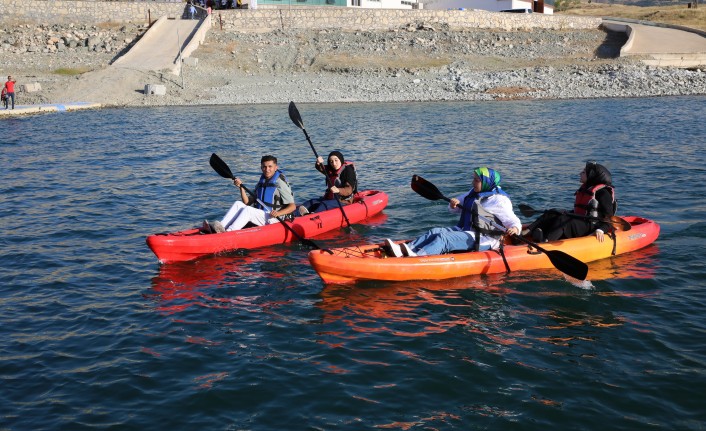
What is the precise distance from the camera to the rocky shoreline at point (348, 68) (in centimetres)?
3162

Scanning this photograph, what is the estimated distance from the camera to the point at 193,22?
3969cm

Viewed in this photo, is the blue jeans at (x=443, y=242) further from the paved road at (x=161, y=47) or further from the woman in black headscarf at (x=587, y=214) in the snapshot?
the paved road at (x=161, y=47)

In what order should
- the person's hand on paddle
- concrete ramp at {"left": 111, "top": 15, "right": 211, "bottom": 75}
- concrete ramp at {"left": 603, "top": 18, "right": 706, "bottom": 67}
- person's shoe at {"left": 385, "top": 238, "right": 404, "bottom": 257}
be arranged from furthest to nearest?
concrete ramp at {"left": 603, "top": 18, "right": 706, "bottom": 67}
concrete ramp at {"left": 111, "top": 15, "right": 211, "bottom": 75}
the person's hand on paddle
person's shoe at {"left": 385, "top": 238, "right": 404, "bottom": 257}

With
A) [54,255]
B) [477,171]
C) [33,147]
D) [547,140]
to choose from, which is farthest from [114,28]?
[477,171]

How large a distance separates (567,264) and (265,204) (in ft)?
15.2

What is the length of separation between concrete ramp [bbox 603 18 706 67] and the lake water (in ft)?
71.6

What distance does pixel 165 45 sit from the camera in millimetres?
36594

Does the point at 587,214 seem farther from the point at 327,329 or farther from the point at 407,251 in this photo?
the point at 327,329

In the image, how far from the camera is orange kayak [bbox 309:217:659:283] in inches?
344

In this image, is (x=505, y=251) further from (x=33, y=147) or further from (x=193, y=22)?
(x=193, y=22)

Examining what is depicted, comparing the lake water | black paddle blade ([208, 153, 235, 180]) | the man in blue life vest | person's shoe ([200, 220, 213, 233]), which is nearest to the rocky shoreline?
the lake water

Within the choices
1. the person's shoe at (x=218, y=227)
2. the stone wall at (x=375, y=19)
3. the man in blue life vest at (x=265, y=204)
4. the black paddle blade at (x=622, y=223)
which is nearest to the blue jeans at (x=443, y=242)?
the black paddle blade at (x=622, y=223)

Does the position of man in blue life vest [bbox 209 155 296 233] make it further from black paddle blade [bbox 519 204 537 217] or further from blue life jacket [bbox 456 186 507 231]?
black paddle blade [bbox 519 204 537 217]

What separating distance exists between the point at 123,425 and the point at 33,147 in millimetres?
16922
